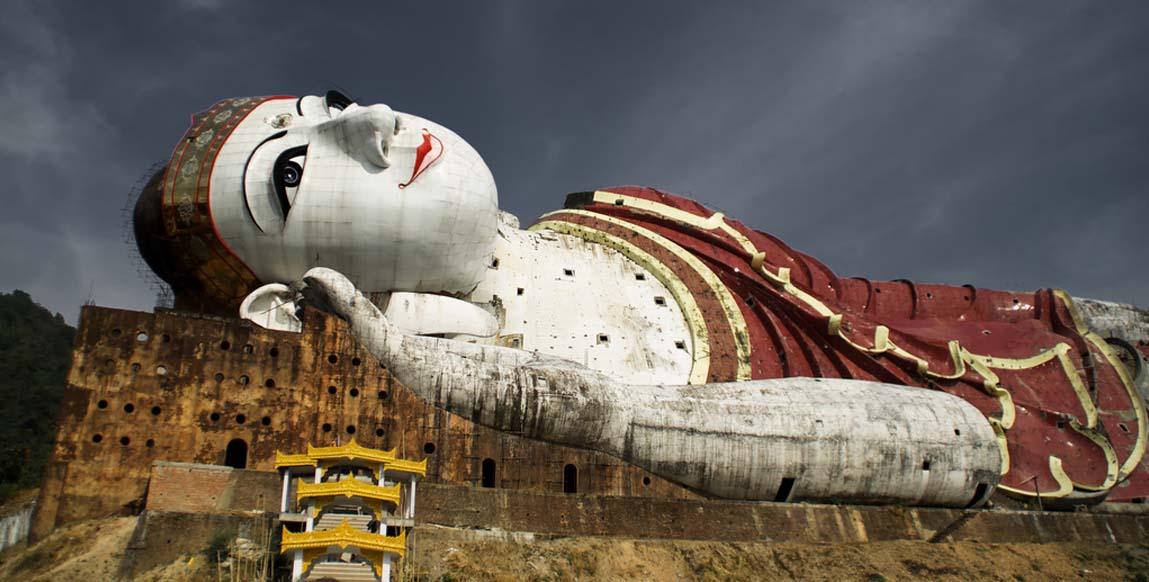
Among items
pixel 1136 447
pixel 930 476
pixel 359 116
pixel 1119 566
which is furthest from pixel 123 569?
pixel 1136 447

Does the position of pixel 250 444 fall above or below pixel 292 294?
below

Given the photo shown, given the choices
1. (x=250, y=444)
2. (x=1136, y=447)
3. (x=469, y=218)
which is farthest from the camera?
(x=1136, y=447)

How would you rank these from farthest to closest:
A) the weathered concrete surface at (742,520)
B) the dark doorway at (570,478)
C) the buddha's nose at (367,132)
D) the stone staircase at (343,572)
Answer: the buddha's nose at (367,132) → the dark doorway at (570,478) → the weathered concrete surface at (742,520) → the stone staircase at (343,572)

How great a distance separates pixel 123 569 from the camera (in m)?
11.8

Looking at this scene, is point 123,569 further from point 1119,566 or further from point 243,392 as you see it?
point 1119,566

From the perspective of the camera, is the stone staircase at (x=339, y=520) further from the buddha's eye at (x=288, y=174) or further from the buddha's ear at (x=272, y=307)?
the buddha's eye at (x=288, y=174)

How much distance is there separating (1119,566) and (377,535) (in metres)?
11.7

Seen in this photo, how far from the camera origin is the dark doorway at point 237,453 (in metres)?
13.8

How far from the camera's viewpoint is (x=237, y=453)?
45.4 ft

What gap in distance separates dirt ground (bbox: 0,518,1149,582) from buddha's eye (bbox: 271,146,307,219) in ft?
18.2

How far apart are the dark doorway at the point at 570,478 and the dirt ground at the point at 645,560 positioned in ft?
3.33

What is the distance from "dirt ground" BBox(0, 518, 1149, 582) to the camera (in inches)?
478

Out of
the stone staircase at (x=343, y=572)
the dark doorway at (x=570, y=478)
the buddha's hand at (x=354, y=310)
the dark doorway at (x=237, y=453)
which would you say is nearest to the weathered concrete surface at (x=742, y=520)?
the dark doorway at (x=570, y=478)

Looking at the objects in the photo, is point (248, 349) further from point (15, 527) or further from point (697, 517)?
point (697, 517)
